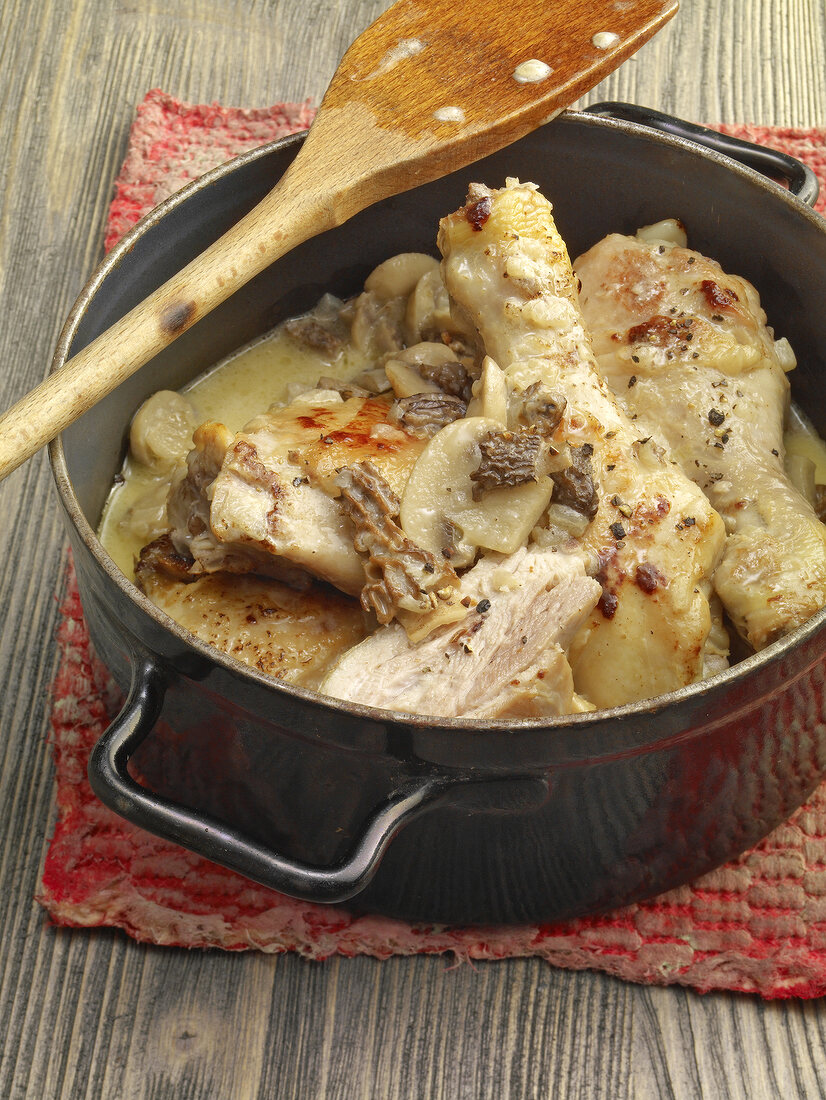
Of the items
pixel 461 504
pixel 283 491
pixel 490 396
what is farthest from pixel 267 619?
pixel 490 396

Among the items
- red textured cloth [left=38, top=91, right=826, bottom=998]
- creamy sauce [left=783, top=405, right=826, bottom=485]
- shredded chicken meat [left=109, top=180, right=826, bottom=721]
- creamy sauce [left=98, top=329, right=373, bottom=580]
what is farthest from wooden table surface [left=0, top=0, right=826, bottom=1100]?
creamy sauce [left=783, top=405, right=826, bottom=485]

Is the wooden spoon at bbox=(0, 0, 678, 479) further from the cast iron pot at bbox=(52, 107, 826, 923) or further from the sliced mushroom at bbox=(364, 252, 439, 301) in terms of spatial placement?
the sliced mushroom at bbox=(364, 252, 439, 301)

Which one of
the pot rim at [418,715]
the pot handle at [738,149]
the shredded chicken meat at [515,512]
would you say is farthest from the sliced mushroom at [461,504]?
the pot handle at [738,149]

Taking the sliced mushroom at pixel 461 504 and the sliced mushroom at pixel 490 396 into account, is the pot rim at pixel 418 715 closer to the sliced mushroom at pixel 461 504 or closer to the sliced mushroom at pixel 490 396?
the sliced mushroom at pixel 461 504

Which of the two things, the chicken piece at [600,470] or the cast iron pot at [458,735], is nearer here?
the cast iron pot at [458,735]

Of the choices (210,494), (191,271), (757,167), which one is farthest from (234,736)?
(757,167)

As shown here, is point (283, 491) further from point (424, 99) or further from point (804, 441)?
point (804, 441)

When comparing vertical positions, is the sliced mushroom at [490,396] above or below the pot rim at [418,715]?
above
